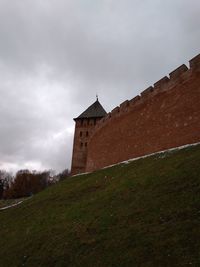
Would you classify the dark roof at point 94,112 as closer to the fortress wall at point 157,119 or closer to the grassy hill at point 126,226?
the fortress wall at point 157,119

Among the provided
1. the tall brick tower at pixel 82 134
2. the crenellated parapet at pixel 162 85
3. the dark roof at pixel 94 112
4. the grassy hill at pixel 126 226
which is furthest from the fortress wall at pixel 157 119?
the dark roof at pixel 94 112

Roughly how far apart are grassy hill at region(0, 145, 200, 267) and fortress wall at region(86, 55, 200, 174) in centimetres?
195

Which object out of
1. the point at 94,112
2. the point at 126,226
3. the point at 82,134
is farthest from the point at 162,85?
the point at 94,112

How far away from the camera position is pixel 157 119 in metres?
15.8

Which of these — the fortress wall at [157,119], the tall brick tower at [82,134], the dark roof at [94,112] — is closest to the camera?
the fortress wall at [157,119]

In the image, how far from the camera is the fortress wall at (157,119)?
1361 centimetres

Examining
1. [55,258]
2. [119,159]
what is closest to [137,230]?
[55,258]

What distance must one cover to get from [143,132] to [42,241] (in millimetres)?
8324

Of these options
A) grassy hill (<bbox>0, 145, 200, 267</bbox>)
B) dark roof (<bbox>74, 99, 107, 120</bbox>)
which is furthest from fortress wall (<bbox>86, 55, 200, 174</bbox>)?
dark roof (<bbox>74, 99, 107, 120</bbox>)

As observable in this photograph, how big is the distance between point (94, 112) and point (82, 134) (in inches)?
107

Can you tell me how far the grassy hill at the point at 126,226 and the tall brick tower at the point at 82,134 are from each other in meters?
19.8

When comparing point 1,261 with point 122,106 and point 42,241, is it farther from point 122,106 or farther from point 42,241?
point 122,106

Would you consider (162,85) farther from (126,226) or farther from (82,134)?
(82,134)

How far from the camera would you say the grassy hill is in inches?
258
